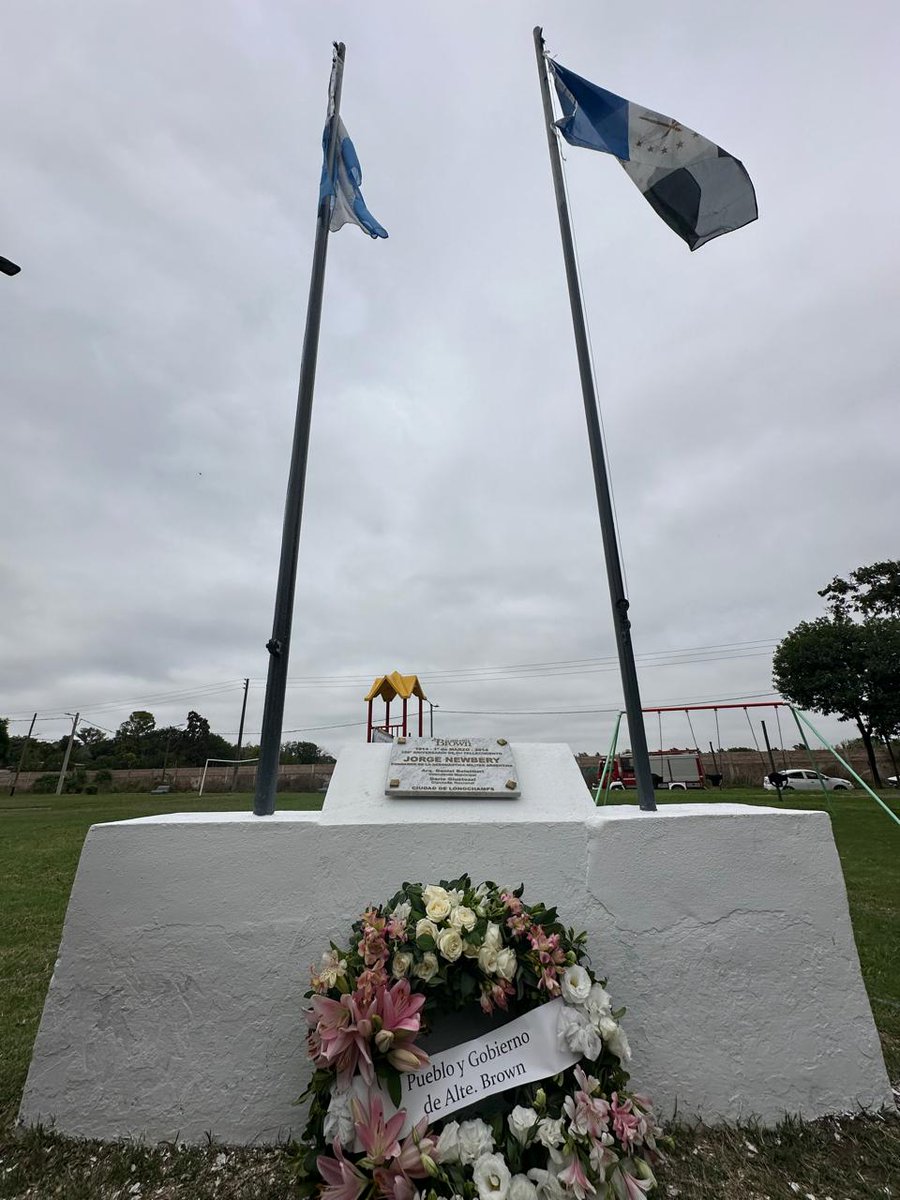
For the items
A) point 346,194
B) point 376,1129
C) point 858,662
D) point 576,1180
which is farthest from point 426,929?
point 858,662

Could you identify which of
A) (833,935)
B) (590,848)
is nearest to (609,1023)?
(590,848)

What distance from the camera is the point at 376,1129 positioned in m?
1.60

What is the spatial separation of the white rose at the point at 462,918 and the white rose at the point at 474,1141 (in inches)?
19.4

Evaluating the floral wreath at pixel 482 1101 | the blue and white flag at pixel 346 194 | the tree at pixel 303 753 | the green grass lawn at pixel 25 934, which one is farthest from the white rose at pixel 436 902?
the tree at pixel 303 753

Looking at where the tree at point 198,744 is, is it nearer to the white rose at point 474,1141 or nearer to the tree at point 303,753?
the tree at point 303,753

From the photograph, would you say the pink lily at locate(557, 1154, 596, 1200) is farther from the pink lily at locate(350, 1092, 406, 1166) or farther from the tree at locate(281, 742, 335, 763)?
the tree at locate(281, 742, 335, 763)

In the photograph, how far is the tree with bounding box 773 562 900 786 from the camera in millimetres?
22672

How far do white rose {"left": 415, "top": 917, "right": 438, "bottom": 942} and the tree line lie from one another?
46.4m

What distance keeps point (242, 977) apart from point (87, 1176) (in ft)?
2.15

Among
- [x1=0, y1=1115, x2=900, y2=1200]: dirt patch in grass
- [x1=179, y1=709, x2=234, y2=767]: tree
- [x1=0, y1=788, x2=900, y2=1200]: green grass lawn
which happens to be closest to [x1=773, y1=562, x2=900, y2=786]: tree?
[x1=0, y1=788, x2=900, y2=1200]: green grass lawn

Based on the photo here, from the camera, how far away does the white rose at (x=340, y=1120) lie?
1637 millimetres

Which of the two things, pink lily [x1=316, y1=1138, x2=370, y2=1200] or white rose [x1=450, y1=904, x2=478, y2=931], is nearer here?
pink lily [x1=316, y1=1138, x2=370, y2=1200]

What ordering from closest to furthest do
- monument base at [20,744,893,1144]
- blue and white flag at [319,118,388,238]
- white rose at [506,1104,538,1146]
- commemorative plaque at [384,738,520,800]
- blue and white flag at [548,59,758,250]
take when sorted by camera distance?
white rose at [506,1104,538,1146] < monument base at [20,744,893,1144] < commemorative plaque at [384,738,520,800] < blue and white flag at [548,59,758,250] < blue and white flag at [319,118,388,238]

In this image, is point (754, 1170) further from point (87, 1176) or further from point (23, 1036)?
point (23, 1036)
